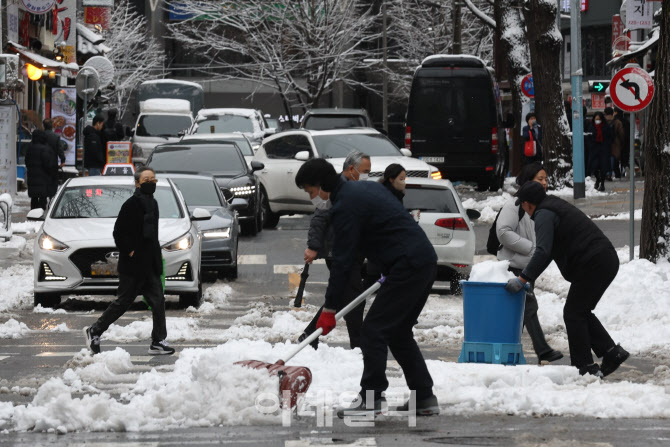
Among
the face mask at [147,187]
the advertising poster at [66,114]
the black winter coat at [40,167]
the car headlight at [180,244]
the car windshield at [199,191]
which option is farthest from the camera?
the advertising poster at [66,114]

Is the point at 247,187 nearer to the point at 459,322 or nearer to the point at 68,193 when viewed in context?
the point at 68,193

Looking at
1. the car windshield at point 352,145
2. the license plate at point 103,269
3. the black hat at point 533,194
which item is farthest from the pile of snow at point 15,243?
the black hat at point 533,194

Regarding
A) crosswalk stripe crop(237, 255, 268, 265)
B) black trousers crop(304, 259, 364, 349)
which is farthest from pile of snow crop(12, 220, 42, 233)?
black trousers crop(304, 259, 364, 349)

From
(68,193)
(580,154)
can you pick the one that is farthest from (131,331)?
(580,154)

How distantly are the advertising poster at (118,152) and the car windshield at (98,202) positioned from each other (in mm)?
17863

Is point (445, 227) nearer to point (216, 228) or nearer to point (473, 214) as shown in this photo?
point (473, 214)

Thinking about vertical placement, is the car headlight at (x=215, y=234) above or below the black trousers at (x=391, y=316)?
below

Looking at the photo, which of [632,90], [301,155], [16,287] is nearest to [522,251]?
[632,90]

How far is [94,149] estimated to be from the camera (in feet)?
110

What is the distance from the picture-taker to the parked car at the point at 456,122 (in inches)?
1389

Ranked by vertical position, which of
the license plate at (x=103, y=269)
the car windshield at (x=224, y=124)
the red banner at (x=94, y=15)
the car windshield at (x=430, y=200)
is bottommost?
the license plate at (x=103, y=269)

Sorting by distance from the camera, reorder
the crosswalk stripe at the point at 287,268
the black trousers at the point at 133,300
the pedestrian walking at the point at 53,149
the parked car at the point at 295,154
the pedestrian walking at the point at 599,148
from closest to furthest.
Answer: the black trousers at the point at 133,300
the crosswalk stripe at the point at 287,268
the parked car at the point at 295,154
the pedestrian walking at the point at 53,149
the pedestrian walking at the point at 599,148

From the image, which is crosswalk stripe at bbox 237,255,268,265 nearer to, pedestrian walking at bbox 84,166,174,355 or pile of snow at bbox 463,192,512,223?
pile of snow at bbox 463,192,512,223

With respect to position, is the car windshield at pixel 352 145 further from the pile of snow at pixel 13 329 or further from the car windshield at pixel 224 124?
the pile of snow at pixel 13 329
